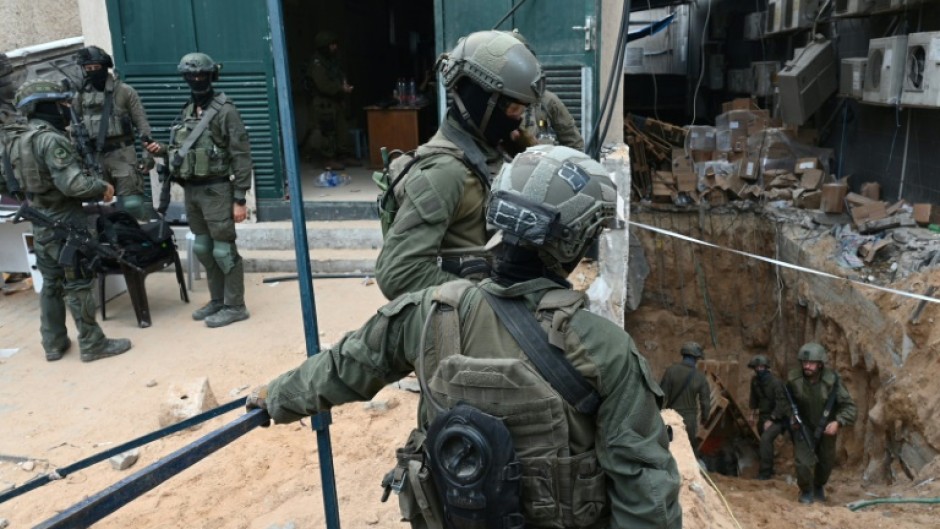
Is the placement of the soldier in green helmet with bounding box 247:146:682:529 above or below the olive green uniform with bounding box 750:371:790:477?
above

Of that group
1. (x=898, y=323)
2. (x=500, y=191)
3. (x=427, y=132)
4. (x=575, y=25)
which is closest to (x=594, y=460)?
(x=500, y=191)

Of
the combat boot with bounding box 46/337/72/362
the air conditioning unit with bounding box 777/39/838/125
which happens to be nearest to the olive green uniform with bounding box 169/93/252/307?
the combat boot with bounding box 46/337/72/362

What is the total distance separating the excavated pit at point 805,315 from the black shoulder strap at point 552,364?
220 inches

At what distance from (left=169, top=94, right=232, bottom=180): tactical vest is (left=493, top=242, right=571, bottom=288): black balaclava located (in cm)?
402

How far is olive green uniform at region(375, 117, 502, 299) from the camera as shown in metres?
2.53

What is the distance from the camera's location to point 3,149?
15.9 ft

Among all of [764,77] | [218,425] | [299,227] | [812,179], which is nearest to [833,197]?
[812,179]

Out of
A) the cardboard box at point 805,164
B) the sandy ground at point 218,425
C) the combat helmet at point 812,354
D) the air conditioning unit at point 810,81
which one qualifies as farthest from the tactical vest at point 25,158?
the cardboard box at point 805,164

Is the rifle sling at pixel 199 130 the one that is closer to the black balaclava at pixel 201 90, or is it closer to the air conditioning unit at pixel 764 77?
the black balaclava at pixel 201 90

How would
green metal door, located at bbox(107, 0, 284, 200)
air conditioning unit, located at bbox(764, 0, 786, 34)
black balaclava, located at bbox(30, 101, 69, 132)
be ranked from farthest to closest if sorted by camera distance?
1. air conditioning unit, located at bbox(764, 0, 786, 34)
2. green metal door, located at bbox(107, 0, 284, 200)
3. black balaclava, located at bbox(30, 101, 69, 132)

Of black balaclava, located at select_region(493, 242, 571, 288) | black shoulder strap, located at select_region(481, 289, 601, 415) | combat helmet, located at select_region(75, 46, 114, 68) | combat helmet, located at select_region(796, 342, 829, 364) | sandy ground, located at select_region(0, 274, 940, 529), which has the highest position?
combat helmet, located at select_region(75, 46, 114, 68)

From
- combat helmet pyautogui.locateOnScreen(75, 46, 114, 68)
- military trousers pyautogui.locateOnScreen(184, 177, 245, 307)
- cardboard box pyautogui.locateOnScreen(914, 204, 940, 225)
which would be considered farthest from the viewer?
cardboard box pyautogui.locateOnScreen(914, 204, 940, 225)

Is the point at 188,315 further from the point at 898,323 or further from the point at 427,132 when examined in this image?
the point at 898,323

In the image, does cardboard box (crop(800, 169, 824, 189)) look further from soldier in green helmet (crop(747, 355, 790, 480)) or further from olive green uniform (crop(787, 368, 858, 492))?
olive green uniform (crop(787, 368, 858, 492))
